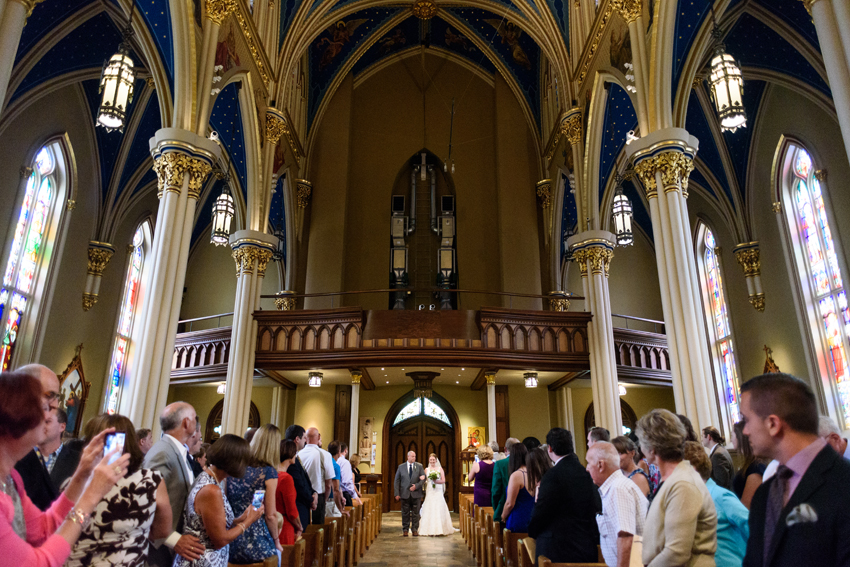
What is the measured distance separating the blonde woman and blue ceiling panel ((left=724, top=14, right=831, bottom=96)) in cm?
1268

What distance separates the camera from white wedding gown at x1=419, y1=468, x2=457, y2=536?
10836 millimetres

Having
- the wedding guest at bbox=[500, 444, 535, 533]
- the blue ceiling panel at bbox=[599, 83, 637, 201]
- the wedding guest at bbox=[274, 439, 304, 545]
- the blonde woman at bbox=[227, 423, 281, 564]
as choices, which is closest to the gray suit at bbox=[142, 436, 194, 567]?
the blonde woman at bbox=[227, 423, 281, 564]

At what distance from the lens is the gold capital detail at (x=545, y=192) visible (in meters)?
17.1

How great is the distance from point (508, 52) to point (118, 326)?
14198mm

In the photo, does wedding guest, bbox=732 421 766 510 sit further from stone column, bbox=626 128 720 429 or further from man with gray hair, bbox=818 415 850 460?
stone column, bbox=626 128 720 429

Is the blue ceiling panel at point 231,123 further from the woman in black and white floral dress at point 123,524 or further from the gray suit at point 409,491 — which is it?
the woman in black and white floral dress at point 123,524

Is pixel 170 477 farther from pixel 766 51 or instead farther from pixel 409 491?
pixel 766 51

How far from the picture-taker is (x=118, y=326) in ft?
51.1

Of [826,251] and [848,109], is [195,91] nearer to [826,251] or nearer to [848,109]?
[848,109]

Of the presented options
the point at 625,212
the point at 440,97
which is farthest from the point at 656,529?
the point at 440,97

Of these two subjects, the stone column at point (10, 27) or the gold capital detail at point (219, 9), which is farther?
the gold capital detail at point (219, 9)

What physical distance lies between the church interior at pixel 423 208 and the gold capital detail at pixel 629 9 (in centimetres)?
5

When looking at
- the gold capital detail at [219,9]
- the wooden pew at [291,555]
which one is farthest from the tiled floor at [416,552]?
the gold capital detail at [219,9]

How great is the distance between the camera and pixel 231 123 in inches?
488
